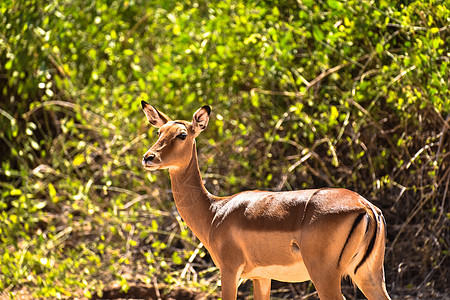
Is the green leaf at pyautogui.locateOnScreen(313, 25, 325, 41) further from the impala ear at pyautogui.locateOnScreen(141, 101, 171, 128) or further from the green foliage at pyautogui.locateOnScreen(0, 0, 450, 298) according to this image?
the impala ear at pyautogui.locateOnScreen(141, 101, 171, 128)

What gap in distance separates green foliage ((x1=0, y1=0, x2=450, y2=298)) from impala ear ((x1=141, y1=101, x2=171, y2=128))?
1.69 metres

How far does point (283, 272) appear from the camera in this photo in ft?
11.2

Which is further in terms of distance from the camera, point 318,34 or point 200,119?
point 318,34

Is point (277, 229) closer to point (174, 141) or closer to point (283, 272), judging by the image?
point (283, 272)

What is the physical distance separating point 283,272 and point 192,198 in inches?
26.0

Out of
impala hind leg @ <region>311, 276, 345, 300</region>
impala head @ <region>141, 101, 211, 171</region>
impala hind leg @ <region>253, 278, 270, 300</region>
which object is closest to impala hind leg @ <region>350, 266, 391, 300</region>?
impala hind leg @ <region>311, 276, 345, 300</region>

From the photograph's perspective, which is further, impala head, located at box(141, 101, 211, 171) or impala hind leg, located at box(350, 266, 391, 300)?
impala head, located at box(141, 101, 211, 171)

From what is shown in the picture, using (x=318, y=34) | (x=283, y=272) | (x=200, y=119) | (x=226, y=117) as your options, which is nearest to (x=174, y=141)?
(x=200, y=119)

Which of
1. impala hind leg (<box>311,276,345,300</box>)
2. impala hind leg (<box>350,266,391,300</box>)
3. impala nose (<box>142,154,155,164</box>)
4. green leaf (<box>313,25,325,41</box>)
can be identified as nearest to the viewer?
impala hind leg (<box>311,276,345,300</box>)

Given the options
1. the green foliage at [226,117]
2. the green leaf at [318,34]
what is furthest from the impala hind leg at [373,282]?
the green leaf at [318,34]

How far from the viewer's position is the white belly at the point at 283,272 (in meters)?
3.36

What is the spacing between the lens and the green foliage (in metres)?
5.14

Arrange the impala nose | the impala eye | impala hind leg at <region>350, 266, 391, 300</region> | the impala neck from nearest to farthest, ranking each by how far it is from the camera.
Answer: impala hind leg at <region>350, 266, 391, 300</region>, the impala nose, the impala eye, the impala neck

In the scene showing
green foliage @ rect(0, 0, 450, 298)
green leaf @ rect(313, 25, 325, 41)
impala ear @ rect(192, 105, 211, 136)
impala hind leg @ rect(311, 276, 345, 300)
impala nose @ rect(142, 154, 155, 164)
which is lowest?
green foliage @ rect(0, 0, 450, 298)
